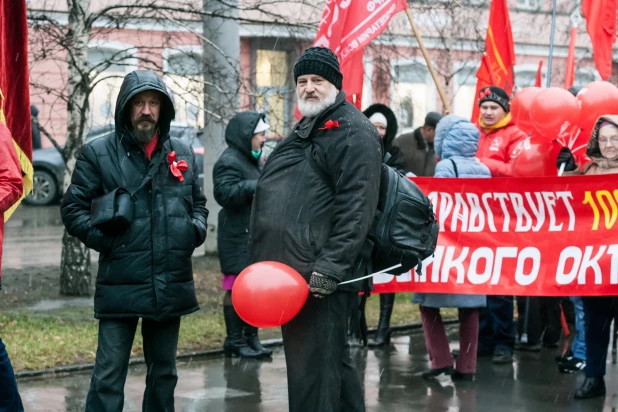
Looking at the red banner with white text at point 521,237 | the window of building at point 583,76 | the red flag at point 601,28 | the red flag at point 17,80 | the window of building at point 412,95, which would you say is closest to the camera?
the red flag at point 17,80

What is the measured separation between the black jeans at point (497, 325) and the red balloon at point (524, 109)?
4.92 ft

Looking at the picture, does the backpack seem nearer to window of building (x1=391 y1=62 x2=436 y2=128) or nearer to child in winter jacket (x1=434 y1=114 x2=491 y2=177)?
child in winter jacket (x1=434 y1=114 x2=491 y2=177)

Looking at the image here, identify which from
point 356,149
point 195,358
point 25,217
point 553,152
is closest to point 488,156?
point 553,152

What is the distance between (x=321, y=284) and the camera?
5.46 m

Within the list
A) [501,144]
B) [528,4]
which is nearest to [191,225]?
[501,144]

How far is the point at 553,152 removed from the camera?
9.23 metres

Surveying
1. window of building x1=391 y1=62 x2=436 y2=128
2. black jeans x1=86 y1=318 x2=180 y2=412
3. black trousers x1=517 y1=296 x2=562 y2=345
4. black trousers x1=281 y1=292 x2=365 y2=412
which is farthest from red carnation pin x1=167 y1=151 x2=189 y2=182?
window of building x1=391 y1=62 x2=436 y2=128

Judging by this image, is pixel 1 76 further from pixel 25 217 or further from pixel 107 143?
pixel 25 217

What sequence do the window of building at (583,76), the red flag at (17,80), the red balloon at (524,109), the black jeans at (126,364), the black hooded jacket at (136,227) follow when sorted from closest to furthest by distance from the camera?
the black jeans at (126,364) < the black hooded jacket at (136,227) < the red flag at (17,80) < the red balloon at (524,109) < the window of building at (583,76)

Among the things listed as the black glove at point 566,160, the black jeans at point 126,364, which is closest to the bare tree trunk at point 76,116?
the black glove at point 566,160

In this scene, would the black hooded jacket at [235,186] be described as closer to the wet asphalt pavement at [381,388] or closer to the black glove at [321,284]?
the wet asphalt pavement at [381,388]

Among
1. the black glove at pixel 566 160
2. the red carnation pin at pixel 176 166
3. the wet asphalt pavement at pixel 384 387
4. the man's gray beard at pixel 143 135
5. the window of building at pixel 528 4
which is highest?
the window of building at pixel 528 4

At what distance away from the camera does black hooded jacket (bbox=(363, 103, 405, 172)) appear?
935 cm

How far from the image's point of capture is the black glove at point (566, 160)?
882 centimetres
